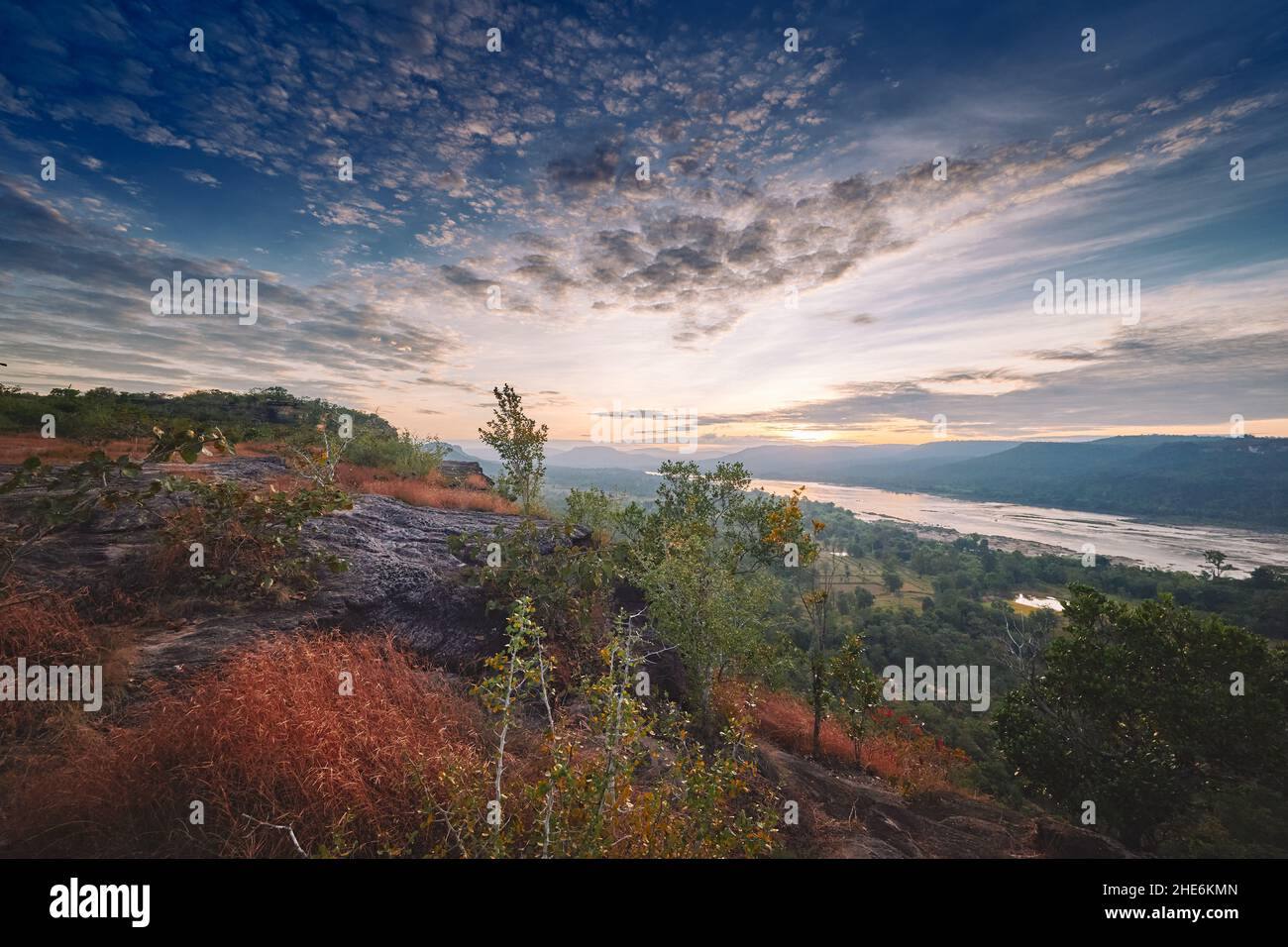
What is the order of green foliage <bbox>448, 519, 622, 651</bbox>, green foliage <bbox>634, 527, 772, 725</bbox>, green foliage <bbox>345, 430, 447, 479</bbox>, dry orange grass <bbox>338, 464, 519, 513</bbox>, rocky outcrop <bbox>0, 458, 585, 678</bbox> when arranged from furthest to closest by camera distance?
green foliage <bbox>345, 430, 447, 479</bbox>, dry orange grass <bbox>338, 464, 519, 513</bbox>, green foliage <bbox>634, 527, 772, 725</bbox>, green foliage <bbox>448, 519, 622, 651</bbox>, rocky outcrop <bbox>0, 458, 585, 678</bbox>

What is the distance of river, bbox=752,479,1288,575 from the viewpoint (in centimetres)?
8188

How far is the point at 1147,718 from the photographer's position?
12391 millimetres

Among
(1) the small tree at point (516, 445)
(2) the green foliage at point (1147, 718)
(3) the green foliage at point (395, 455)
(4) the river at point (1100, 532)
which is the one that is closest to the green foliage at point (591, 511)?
(1) the small tree at point (516, 445)

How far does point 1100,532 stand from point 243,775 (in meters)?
160

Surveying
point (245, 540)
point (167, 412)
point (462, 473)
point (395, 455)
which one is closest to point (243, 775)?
point (245, 540)

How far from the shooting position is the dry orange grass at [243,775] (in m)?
3.29

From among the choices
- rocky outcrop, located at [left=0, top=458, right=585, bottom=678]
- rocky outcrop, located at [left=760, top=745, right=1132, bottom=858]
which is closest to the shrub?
rocky outcrop, located at [left=0, top=458, right=585, bottom=678]

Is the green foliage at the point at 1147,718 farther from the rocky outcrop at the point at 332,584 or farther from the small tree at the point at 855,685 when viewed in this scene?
the rocky outcrop at the point at 332,584

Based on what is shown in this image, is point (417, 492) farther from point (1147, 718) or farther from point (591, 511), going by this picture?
point (1147, 718)

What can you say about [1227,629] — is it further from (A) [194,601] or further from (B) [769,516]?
(A) [194,601]

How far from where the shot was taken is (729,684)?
11312 millimetres

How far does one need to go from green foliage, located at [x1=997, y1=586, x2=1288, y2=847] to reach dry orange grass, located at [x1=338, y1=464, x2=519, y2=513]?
711 inches

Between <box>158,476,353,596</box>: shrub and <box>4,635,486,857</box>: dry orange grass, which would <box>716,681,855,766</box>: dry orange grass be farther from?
<box>158,476,353,596</box>: shrub
